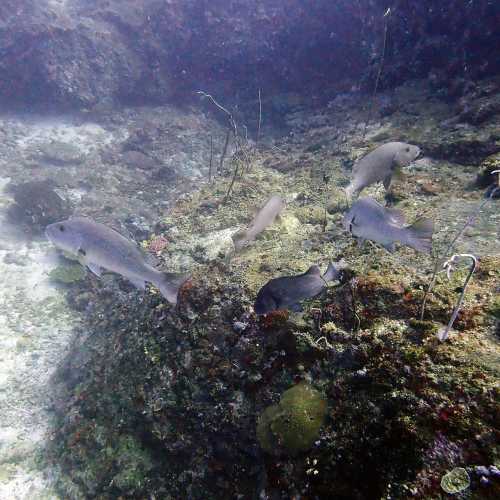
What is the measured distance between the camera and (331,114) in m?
11.6

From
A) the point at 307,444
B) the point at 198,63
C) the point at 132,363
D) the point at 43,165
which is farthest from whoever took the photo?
the point at 198,63

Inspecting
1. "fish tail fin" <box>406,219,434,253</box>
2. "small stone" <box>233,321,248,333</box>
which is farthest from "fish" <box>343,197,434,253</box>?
"small stone" <box>233,321,248,333</box>

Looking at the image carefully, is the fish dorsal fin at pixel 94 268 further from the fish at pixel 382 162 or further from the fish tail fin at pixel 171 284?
the fish at pixel 382 162

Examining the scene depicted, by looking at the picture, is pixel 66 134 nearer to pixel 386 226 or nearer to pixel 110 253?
pixel 110 253

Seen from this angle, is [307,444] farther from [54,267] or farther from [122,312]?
[54,267]

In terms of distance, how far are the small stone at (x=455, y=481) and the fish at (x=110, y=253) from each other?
209 cm

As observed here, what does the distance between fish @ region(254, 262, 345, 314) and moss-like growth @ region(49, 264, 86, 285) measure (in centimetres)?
616

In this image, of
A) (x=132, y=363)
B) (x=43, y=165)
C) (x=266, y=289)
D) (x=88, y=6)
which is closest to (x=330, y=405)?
(x=266, y=289)

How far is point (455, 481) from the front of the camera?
4.84 feet

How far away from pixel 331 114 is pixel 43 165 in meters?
9.84

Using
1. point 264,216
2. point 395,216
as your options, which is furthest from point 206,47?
point 395,216

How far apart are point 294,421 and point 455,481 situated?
1.01m

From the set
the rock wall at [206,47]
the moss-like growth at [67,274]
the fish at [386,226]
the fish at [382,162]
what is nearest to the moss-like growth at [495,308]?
the fish at [386,226]

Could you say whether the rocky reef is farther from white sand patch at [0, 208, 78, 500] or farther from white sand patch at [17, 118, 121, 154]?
white sand patch at [17, 118, 121, 154]
